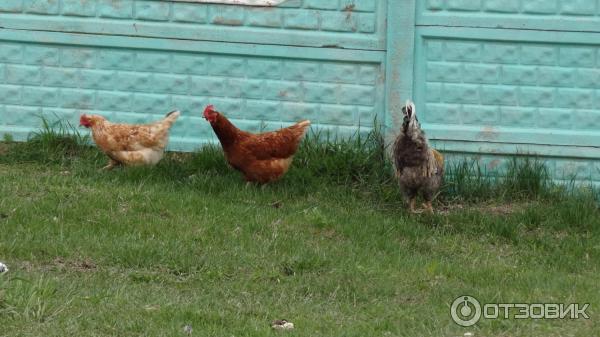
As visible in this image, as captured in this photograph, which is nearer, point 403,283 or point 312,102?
point 403,283

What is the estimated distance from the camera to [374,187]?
9.80m

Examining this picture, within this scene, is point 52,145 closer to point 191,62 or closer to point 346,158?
point 191,62

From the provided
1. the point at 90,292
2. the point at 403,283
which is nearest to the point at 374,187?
the point at 403,283

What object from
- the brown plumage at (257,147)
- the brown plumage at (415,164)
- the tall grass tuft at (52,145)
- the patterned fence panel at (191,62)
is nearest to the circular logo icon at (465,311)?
the brown plumage at (415,164)

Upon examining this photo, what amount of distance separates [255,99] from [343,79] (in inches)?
34.8

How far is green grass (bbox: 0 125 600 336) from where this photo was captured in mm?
6309

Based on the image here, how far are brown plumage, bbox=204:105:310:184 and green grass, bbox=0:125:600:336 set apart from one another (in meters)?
0.18

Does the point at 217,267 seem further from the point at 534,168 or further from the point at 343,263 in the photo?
the point at 534,168

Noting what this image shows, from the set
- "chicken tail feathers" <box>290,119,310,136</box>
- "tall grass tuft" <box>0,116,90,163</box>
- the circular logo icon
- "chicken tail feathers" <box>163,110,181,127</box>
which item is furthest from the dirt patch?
"tall grass tuft" <box>0,116,90,163</box>

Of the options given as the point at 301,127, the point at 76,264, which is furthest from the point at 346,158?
the point at 76,264

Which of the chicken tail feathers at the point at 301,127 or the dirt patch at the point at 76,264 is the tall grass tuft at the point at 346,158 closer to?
the chicken tail feathers at the point at 301,127
